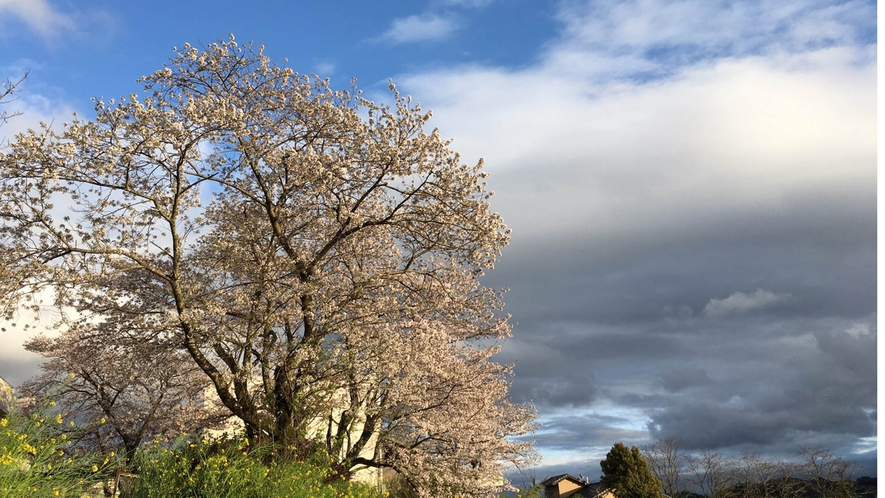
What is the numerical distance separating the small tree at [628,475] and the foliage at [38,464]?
2925 centimetres

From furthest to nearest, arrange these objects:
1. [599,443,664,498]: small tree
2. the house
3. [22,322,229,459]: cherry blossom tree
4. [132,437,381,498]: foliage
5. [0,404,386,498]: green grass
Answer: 1. the house
2. [599,443,664,498]: small tree
3. [22,322,229,459]: cherry blossom tree
4. [132,437,381,498]: foliage
5. [0,404,386,498]: green grass

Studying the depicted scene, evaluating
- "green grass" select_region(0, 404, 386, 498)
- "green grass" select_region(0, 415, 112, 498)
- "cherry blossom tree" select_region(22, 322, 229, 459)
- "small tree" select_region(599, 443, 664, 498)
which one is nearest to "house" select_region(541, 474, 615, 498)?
"small tree" select_region(599, 443, 664, 498)

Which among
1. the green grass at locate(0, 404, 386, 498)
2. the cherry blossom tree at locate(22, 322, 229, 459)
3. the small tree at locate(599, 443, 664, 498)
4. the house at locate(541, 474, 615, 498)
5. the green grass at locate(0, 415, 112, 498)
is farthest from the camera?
the house at locate(541, 474, 615, 498)

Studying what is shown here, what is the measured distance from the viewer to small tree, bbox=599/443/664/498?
33.4m

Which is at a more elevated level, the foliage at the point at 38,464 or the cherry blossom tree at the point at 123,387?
the cherry blossom tree at the point at 123,387

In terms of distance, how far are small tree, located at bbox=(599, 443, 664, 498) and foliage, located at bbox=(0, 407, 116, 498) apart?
29.3 m

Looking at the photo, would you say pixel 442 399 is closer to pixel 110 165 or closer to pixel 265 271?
pixel 265 271

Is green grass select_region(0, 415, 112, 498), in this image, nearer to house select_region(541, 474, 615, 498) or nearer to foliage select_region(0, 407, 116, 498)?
foliage select_region(0, 407, 116, 498)

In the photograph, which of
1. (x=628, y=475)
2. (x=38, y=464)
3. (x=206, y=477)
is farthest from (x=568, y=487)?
(x=38, y=464)

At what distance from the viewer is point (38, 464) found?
25.2ft

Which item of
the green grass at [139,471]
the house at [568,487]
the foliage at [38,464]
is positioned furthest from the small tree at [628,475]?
the foliage at [38,464]

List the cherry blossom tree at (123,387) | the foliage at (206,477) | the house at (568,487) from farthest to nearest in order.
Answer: the house at (568,487)
the cherry blossom tree at (123,387)
the foliage at (206,477)

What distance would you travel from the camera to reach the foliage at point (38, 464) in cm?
713

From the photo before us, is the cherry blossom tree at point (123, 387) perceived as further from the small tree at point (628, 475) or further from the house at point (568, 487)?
the house at point (568, 487)
